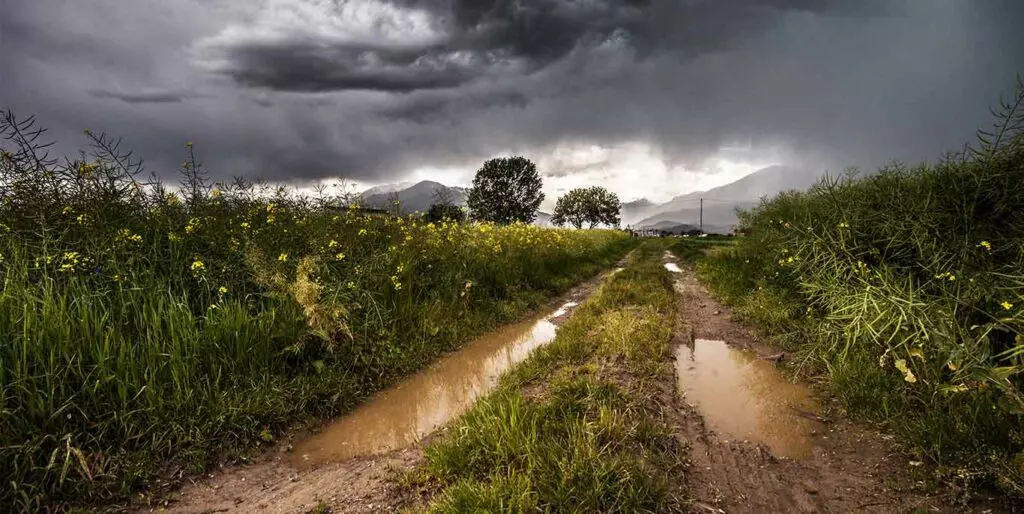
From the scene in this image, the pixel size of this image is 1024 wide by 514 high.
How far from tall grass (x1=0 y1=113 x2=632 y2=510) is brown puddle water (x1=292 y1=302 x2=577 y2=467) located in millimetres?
273

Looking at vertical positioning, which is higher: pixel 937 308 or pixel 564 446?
pixel 937 308

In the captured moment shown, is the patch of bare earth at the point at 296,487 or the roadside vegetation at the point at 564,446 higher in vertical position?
the roadside vegetation at the point at 564,446

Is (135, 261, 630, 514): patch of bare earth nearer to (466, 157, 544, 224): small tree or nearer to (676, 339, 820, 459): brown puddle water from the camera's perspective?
(676, 339, 820, 459): brown puddle water

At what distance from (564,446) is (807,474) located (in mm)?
1964

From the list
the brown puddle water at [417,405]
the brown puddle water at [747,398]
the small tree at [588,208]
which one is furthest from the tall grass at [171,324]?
the small tree at [588,208]

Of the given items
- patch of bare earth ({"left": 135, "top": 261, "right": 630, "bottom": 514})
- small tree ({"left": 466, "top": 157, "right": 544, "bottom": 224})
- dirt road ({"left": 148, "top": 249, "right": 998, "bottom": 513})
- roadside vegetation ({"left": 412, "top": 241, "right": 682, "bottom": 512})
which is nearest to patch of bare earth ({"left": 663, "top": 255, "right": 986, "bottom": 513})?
dirt road ({"left": 148, "top": 249, "right": 998, "bottom": 513})

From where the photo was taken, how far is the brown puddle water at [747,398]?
4.36 meters

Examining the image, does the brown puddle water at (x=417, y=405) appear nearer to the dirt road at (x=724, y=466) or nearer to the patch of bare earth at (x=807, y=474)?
the dirt road at (x=724, y=466)

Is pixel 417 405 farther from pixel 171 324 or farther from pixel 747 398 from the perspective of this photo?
pixel 747 398

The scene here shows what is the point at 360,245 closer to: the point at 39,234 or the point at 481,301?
the point at 481,301

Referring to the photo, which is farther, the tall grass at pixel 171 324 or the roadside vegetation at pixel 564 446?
the tall grass at pixel 171 324

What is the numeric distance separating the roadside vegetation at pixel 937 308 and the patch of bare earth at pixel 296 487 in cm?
399

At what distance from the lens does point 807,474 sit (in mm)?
3648

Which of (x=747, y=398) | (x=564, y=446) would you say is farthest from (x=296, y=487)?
(x=747, y=398)
